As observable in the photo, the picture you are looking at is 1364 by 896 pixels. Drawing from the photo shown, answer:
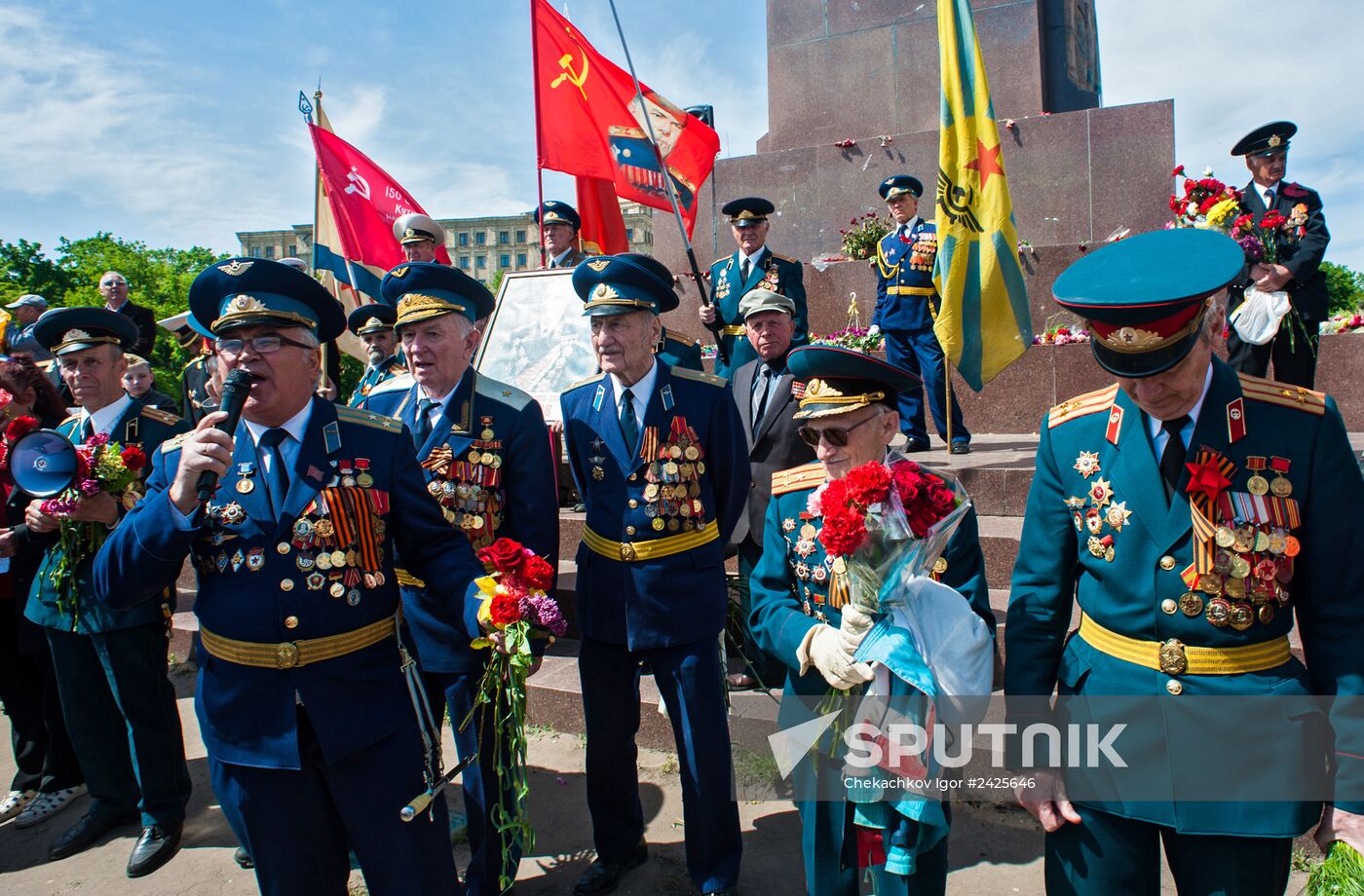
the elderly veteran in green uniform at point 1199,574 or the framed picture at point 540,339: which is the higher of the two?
the framed picture at point 540,339

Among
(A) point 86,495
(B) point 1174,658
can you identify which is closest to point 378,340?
(A) point 86,495

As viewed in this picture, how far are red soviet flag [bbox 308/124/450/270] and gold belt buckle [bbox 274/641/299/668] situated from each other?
22.0 feet

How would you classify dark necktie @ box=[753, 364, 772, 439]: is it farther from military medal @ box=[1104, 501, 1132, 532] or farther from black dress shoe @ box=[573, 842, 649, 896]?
military medal @ box=[1104, 501, 1132, 532]

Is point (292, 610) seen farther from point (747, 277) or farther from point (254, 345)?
point (747, 277)

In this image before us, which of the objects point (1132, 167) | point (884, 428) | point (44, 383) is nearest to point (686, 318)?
point (1132, 167)

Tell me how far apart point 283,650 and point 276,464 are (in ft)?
1.85

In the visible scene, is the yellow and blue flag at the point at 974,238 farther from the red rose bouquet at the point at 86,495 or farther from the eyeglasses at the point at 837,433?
the red rose bouquet at the point at 86,495

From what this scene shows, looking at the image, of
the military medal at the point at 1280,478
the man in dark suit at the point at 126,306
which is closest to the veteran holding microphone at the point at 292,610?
the military medal at the point at 1280,478

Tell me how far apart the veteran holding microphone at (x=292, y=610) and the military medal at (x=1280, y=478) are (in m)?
2.15

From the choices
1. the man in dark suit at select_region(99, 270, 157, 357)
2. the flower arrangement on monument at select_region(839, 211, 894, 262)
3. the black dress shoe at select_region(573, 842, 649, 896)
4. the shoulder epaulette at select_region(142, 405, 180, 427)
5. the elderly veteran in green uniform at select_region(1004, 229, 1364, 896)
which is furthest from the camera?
the flower arrangement on monument at select_region(839, 211, 894, 262)

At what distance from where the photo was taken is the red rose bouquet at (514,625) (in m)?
2.42

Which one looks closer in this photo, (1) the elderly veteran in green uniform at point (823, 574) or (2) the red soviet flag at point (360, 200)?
(1) the elderly veteran in green uniform at point (823, 574)

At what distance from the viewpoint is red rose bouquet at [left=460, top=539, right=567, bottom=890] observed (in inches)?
95.2

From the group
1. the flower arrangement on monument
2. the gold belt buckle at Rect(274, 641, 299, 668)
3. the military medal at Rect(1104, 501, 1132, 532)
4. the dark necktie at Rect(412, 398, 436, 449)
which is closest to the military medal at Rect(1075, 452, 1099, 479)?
the military medal at Rect(1104, 501, 1132, 532)
